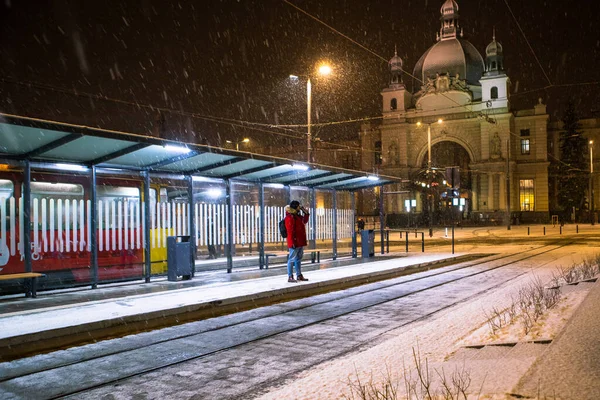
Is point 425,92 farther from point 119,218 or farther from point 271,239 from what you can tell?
point 119,218

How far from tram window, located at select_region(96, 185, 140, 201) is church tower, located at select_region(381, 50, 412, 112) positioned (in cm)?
6913

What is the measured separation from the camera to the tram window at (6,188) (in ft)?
40.0

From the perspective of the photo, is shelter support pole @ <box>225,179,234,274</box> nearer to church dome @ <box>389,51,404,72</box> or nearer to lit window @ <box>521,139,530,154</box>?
lit window @ <box>521,139,530,154</box>

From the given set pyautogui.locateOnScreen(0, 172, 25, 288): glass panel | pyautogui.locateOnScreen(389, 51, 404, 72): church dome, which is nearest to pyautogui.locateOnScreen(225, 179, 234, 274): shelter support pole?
pyautogui.locateOnScreen(0, 172, 25, 288): glass panel

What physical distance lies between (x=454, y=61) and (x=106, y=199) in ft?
244

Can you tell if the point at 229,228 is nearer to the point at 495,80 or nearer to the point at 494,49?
the point at 495,80

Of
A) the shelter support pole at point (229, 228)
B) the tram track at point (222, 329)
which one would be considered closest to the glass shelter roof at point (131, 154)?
the shelter support pole at point (229, 228)

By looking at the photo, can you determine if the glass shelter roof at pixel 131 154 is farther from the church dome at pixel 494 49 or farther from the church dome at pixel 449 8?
the church dome at pixel 449 8

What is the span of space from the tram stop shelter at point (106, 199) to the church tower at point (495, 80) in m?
63.4

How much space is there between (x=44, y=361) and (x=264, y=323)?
3442 mm

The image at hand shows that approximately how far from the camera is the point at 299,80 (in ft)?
89.0

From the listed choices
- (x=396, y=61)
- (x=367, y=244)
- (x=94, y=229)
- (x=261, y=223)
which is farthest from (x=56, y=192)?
(x=396, y=61)

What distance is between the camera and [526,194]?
7606 centimetres

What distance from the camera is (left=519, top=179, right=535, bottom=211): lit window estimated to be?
7562cm
